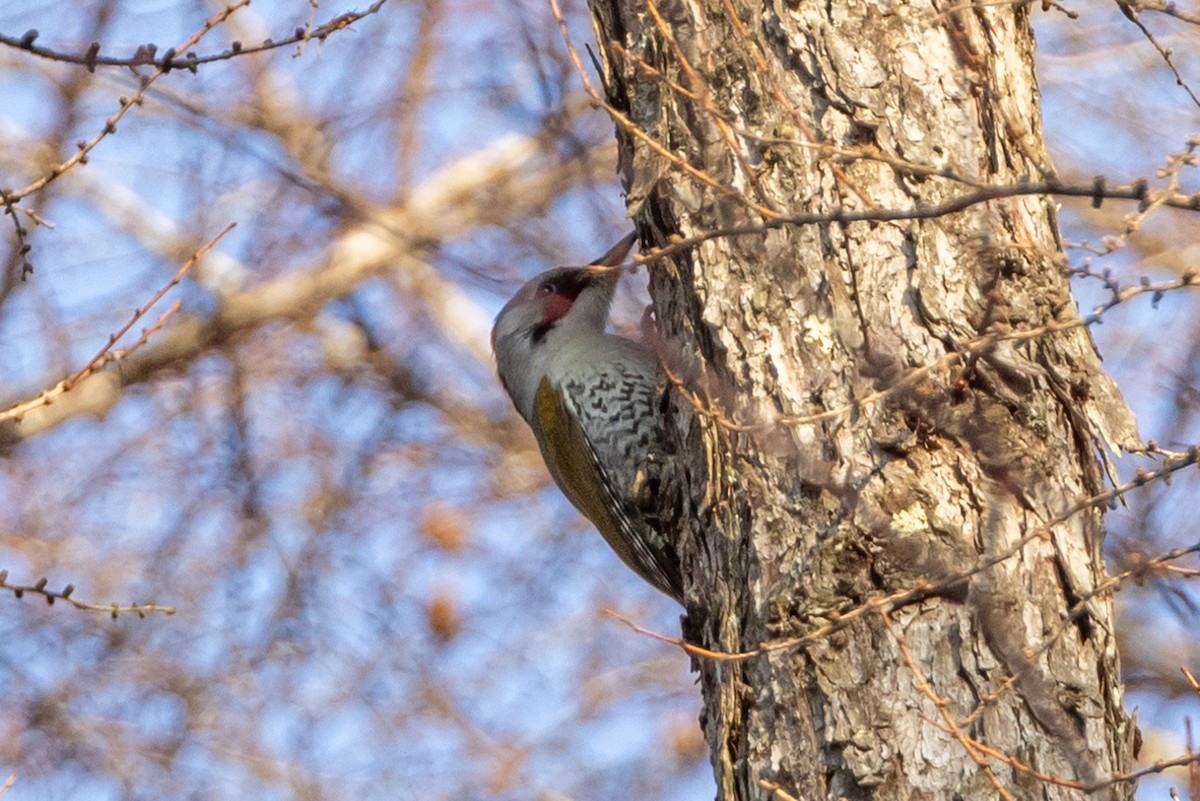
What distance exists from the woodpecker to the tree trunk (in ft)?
3.90

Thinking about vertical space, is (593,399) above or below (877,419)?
above

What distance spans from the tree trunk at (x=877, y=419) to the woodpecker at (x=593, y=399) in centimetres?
119

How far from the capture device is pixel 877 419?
3.03 m

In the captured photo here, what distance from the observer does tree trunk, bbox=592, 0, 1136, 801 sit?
2848 mm

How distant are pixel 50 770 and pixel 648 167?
519 centimetres

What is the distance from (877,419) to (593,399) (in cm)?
199

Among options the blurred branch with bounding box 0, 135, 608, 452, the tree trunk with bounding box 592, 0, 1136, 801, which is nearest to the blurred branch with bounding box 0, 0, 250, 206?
the tree trunk with bounding box 592, 0, 1136, 801

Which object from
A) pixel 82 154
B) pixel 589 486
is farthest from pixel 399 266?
pixel 82 154

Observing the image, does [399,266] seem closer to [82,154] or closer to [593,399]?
[593,399]

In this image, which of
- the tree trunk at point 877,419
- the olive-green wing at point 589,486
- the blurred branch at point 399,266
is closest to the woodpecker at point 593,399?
the olive-green wing at point 589,486

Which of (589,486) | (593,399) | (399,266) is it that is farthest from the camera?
(399,266)

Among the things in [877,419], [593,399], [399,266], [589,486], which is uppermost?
[399,266]

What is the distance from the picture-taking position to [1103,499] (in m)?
2.32

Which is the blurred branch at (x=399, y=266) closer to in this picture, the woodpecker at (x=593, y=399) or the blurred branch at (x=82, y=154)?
the woodpecker at (x=593, y=399)
